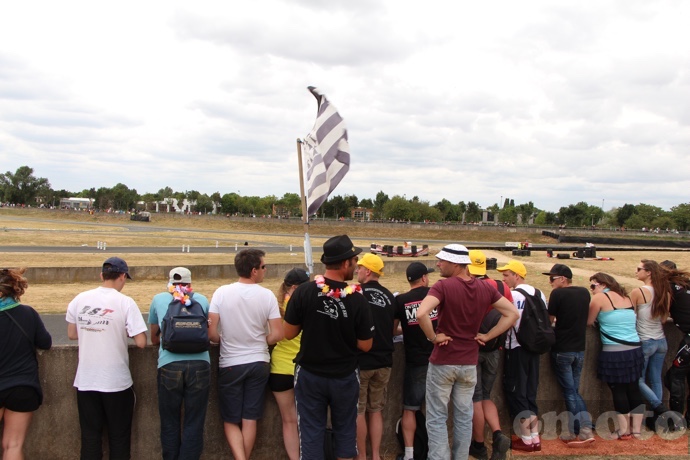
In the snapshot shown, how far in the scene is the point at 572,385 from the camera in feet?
18.4

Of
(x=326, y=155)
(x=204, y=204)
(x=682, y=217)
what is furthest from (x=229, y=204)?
(x=326, y=155)

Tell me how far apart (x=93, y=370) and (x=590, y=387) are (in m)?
5.20

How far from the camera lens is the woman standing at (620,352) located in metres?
5.66

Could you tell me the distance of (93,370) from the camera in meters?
4.12

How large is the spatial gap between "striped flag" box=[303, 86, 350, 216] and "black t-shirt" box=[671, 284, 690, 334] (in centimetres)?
406

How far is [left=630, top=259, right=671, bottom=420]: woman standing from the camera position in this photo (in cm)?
586

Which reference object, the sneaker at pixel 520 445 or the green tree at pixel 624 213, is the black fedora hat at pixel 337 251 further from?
the green tree at pixel 624 213

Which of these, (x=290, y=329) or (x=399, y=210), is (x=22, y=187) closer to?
(x=399, y=210)

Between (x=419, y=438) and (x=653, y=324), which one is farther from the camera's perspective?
(x=653, y=324)

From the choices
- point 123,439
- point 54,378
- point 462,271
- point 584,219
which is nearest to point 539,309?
point 462,271

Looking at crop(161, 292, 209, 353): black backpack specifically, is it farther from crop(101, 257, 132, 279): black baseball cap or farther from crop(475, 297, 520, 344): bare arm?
crop(475, 297, 520, 344): bare arm

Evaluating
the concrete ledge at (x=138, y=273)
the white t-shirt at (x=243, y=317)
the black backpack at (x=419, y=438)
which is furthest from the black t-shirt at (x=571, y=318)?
the concrete ledge at (x=138, y=273)

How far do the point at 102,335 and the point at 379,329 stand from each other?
2.23 meters

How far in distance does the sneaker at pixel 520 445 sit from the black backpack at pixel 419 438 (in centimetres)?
103
